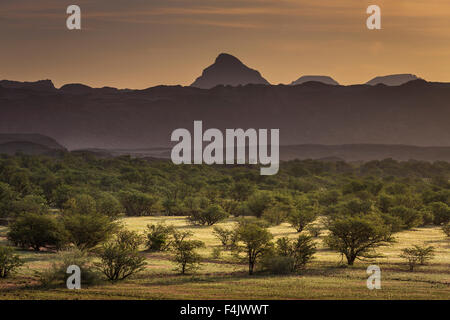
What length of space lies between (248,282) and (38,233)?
2024 cm

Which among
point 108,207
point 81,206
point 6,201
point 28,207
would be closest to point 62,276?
point 81,206

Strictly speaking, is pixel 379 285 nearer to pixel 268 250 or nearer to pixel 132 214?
pixel 268 250

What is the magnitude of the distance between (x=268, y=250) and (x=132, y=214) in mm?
47153

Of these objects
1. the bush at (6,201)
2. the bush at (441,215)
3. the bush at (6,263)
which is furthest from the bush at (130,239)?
the bush at (441,215)

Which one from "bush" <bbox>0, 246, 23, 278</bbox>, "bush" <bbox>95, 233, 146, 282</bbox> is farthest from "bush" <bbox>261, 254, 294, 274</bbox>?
"bush" <bbox>0, 246, 23, 278</bbox>

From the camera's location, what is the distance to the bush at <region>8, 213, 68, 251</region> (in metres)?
48.6

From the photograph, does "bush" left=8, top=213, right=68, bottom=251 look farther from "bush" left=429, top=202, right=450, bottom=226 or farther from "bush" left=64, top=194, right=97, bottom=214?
"bush" left=429, top=202, right=450, bottom=226

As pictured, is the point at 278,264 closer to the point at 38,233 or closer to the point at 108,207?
the point at 38,233

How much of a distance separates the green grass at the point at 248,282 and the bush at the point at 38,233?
2.33 metres

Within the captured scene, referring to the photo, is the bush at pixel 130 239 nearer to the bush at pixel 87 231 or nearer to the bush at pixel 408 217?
the bush at pixel 87 231

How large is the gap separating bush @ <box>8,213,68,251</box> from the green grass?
2.33m

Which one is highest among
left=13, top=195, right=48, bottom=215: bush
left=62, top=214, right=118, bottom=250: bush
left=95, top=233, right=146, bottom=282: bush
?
left=13, top=195, right=48, bottom=215: bush

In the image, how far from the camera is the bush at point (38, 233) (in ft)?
160
